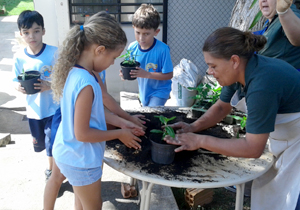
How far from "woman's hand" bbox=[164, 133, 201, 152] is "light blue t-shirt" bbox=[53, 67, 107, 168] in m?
0.41

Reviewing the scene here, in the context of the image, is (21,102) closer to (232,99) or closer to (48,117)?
(48,117)

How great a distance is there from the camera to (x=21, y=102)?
17.7 feet

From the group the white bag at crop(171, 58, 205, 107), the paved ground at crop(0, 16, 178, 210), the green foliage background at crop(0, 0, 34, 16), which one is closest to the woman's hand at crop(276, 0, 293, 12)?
the paved ground at crop(0, 16, 178, 210)

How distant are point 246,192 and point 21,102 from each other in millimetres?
4394

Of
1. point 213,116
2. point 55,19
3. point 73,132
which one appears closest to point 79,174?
point 73,132

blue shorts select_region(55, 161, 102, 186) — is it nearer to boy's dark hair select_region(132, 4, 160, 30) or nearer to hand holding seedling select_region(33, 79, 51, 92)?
hand holding seedling select_region(33, 79, 51, 92)

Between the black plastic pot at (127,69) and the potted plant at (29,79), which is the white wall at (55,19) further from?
the potted plant at (29,79)

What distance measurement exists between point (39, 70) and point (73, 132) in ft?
4.30

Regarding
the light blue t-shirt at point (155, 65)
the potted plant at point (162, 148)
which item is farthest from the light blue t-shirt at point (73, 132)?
the light blue t-shirt at point (155, 65)

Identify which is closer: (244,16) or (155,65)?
(155,65)

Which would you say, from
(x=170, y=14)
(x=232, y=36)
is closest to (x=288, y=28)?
(x=232, y=36)

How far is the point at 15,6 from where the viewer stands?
57.4 ft

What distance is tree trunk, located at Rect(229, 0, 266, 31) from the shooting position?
128 inches

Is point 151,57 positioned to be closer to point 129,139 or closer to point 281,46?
point 281,46
